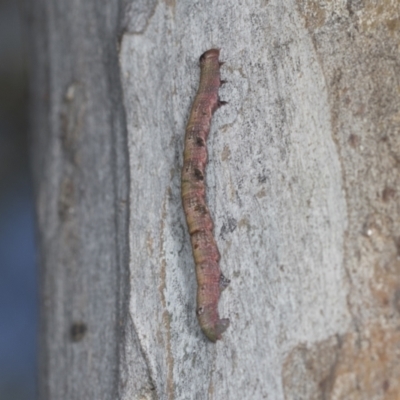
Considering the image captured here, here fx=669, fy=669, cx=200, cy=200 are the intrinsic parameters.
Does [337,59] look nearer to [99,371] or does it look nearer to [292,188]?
[292,188]

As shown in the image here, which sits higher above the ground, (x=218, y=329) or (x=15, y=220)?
(x=15, y=220)

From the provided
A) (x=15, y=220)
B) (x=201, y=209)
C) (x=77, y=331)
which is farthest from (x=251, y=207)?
(x=15, y=220)

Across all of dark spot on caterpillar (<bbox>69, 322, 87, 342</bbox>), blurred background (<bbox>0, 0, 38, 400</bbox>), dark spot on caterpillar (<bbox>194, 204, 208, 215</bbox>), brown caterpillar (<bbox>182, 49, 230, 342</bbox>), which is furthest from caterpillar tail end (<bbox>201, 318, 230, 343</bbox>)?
blurred background (<bbox>0, 0, 38, 400</bbox>)

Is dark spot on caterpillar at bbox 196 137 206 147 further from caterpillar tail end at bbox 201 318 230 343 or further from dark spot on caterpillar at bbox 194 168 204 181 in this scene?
caterpillar tail end at bbox 201 318 230 343

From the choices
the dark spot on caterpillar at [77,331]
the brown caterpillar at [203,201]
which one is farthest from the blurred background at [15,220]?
the brown caterpillar at [203,201]

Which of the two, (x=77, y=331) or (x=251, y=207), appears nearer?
(x=251, y=207)

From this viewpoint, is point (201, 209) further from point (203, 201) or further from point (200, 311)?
point (200, 311)
